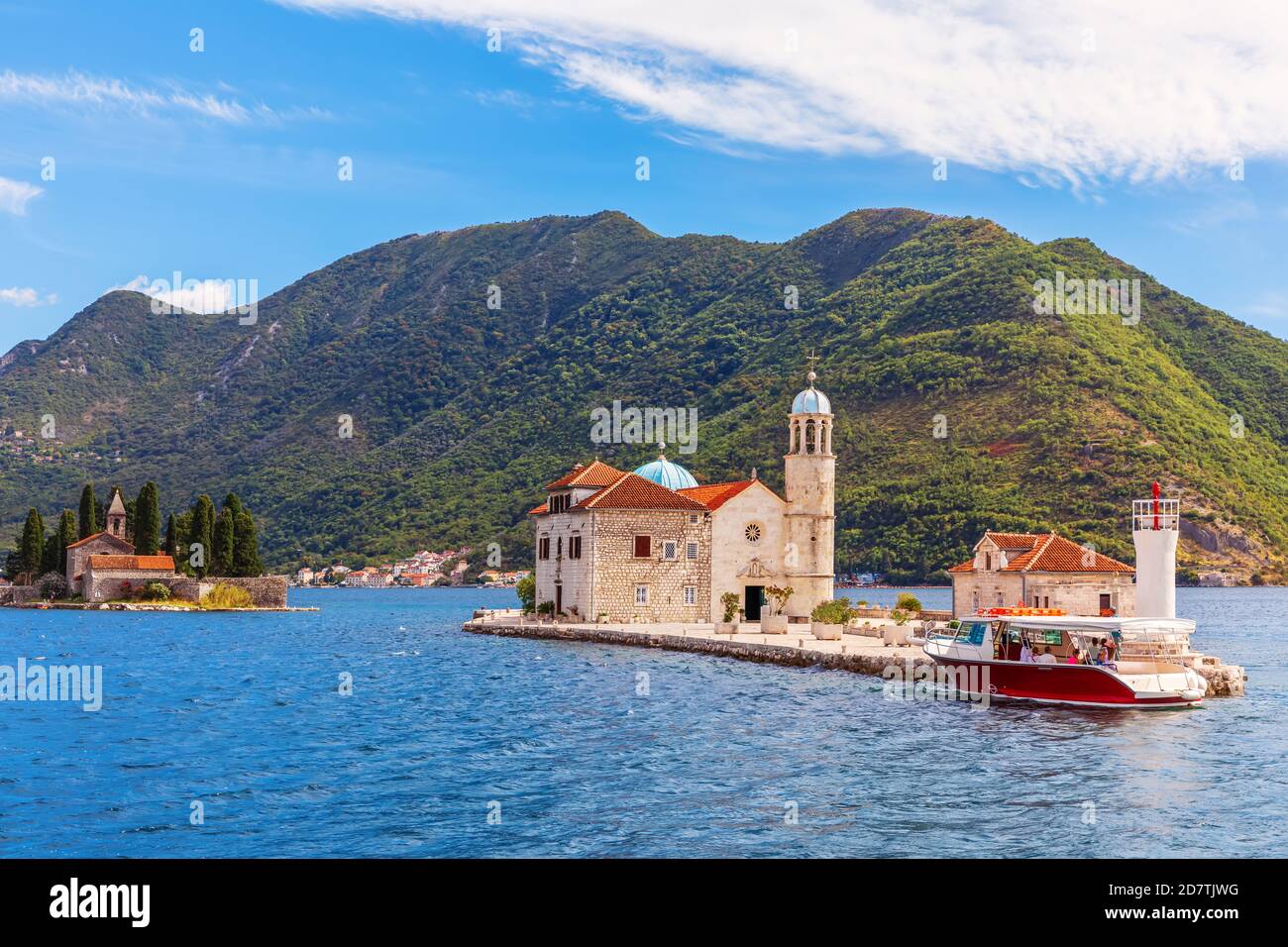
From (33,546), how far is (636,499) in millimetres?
78273

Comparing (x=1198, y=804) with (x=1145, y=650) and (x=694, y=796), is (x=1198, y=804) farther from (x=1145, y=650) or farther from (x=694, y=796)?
(x=1145, y=650)

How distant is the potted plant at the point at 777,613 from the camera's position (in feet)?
A: 184

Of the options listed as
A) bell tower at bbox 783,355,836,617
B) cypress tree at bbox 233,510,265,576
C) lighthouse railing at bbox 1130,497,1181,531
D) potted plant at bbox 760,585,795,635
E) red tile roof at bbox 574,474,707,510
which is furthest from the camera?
cypress tree at bbox 233,510,265,576

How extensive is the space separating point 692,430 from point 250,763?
12805 cm

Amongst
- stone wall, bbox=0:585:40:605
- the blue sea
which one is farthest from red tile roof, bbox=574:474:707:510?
stone wall, bbox=0:585:40:605

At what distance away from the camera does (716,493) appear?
6147 cm

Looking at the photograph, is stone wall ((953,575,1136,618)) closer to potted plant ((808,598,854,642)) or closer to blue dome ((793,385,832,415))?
potted plant ((808,598,854,642))

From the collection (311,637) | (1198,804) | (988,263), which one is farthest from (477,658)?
(988,263)

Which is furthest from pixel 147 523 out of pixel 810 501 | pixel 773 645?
pixel 773 645

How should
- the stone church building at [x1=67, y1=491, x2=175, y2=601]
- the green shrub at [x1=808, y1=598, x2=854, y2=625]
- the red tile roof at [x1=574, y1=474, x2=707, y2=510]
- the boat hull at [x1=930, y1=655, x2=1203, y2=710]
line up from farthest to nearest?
the stone church building at [x1=67, y1=491, x2=175, y2=601], the red tile roof at [x1=574, y1=474, x2=707, y2=510], the green shrub at [x1=808, y1=598, x2=854, y2=625], the boat hull at [x1=930, y1=655, x2=1203, y2=710]

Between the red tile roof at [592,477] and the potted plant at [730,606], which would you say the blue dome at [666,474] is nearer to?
the red tile roof at [592,477]

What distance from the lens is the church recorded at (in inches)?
2335

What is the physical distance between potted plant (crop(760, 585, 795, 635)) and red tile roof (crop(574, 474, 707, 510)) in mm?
5267

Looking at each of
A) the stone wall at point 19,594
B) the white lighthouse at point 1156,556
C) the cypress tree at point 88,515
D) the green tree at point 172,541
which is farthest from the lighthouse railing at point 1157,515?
the stone wall at point 19,594
